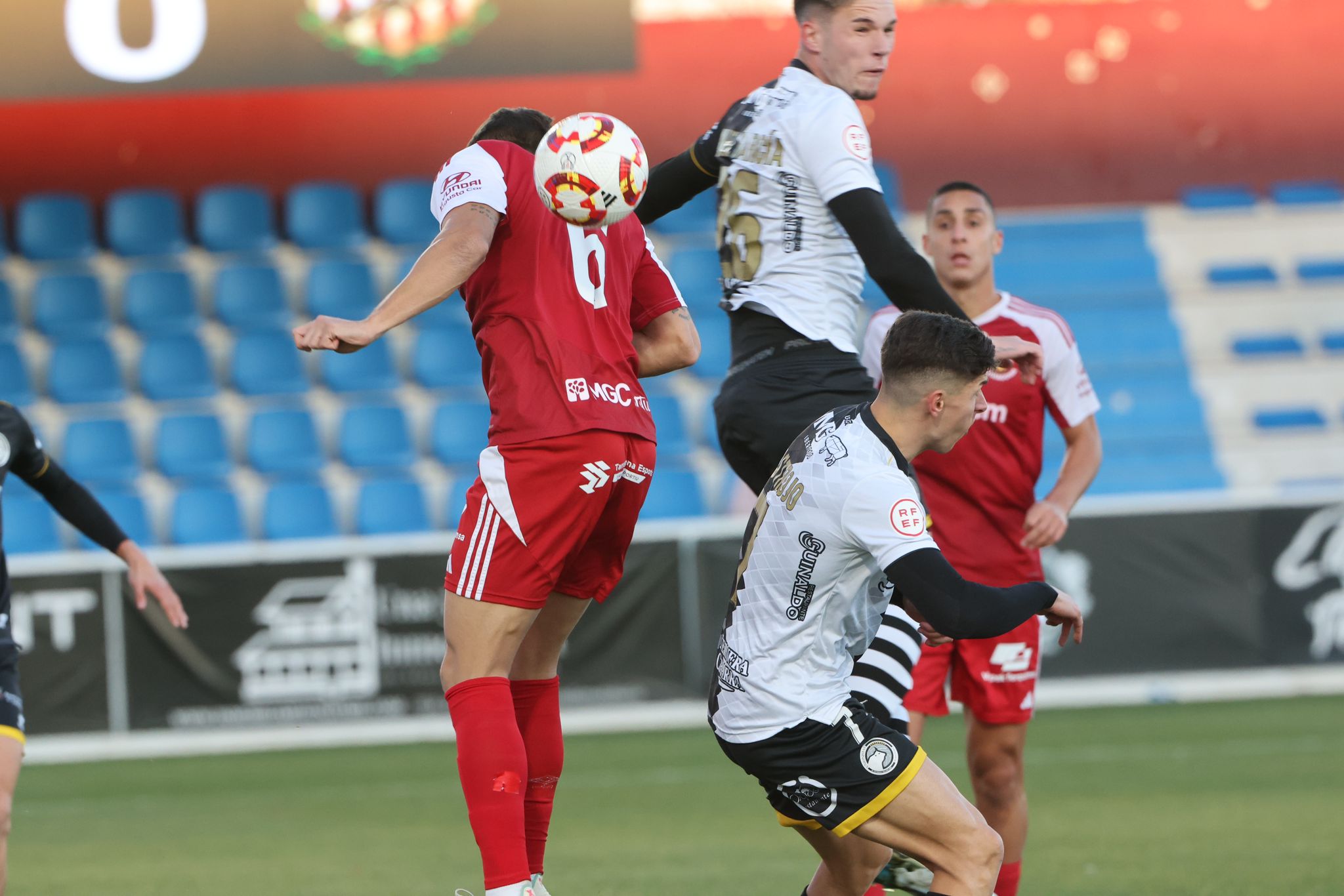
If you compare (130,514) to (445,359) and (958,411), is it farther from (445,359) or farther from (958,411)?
(958,411)

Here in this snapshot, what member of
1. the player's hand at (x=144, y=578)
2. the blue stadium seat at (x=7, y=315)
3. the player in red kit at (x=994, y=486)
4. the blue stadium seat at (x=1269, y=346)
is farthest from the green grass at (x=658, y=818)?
the blue stadium seat at (x=7, y=315)

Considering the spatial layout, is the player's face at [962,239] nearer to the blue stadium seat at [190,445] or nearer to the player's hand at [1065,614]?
the player's hand at [1065,614]

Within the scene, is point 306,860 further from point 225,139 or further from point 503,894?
point 225,139

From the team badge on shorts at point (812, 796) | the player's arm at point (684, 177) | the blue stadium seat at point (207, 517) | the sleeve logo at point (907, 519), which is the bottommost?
the team badge on shorts at point (812, 796)

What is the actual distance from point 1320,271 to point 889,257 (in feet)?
38.6

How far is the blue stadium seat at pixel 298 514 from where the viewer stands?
12.6m

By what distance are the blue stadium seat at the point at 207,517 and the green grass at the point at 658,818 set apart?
265 centimetres

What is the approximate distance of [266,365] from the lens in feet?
44.6

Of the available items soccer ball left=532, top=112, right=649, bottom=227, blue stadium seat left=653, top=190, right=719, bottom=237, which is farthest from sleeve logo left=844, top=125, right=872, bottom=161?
blue stadium seat left=653, top=190, right=719, bottom=237

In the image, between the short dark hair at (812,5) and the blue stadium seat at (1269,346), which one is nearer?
the short dark hair at (812,5)

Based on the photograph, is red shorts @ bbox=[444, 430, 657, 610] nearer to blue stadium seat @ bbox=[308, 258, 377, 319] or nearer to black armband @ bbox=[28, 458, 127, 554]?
black armband @ bbox=[28, 458, 127, 554]

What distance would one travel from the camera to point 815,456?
12.7 ft

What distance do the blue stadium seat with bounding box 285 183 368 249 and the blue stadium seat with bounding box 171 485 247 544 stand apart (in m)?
2.46

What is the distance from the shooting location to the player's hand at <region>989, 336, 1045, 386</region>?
434cm
